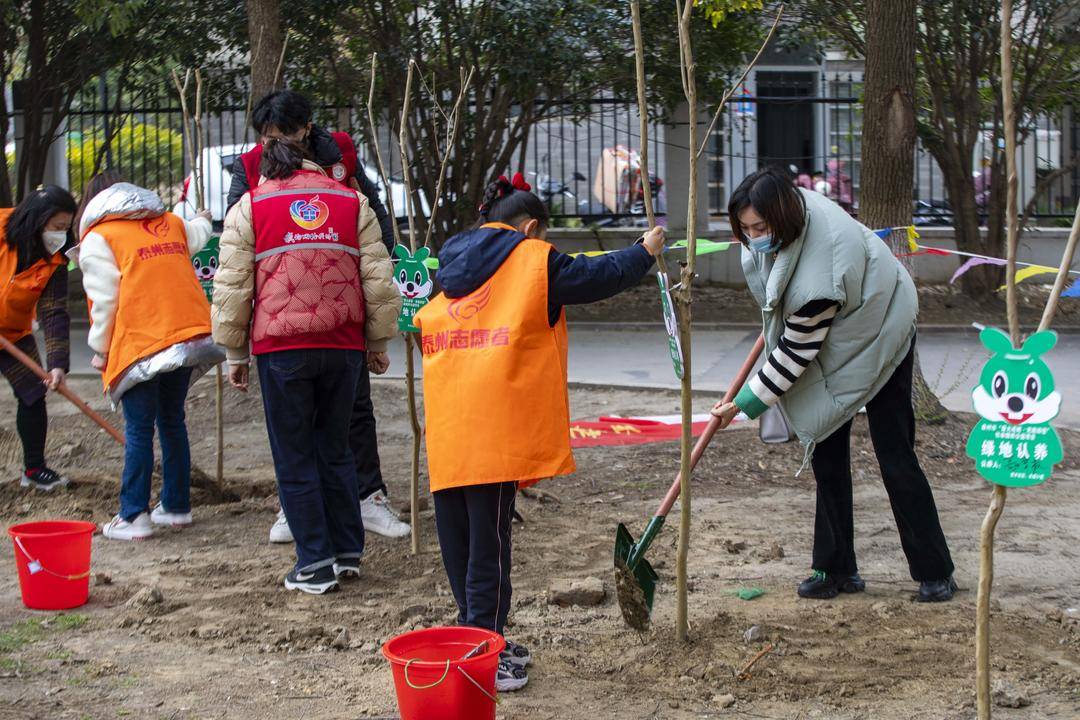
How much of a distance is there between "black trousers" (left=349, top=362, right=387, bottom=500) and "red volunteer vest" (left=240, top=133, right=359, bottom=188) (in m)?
0.89

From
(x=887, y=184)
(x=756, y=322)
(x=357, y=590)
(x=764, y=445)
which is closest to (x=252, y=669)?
(x=357, y=590)

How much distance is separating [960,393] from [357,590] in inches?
225

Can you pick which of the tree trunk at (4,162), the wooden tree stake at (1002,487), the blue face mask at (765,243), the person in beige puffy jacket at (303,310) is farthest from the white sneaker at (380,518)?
the tree trunk at (4,162)

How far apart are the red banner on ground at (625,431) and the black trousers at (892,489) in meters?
2.65

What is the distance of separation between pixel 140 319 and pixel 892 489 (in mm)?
3067

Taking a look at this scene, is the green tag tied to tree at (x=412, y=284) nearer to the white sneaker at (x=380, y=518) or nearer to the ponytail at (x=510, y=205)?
the white sneaker at (x=380, y=518)

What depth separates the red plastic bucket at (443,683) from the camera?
3.05 m

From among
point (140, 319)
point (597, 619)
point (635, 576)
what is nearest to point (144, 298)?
point (140, 319)

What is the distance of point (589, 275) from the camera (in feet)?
11.5

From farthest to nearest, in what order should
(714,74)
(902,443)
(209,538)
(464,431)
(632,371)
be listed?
1. (714,74)
2. (632,371)
3. (209,538)
4. (902,443)
5. (464,431)

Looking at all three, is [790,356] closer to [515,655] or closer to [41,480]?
[515,655]

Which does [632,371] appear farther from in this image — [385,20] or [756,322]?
[385,20]

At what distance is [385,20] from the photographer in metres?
11.4

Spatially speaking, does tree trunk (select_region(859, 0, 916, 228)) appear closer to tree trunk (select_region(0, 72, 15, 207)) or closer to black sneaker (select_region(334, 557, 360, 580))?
black sneaker (select_region(334, 557, 360, 580))
